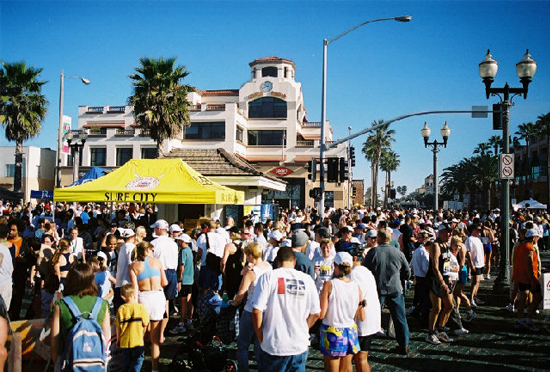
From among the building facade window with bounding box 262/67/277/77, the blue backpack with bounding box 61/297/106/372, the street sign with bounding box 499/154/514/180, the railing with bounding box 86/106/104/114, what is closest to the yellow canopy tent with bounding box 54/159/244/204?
the street sign with bounding box 499/154/514/180

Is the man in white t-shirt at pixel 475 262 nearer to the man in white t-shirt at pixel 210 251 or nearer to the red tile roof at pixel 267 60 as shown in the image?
the man in white t-shirt at pixel 210 251

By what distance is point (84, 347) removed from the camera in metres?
3.98

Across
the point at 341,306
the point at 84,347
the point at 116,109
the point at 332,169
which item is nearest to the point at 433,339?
the point at 341,306

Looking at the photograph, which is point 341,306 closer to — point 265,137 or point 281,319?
point 281,319

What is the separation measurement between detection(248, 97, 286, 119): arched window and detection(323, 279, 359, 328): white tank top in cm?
4380

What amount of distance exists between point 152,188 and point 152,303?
794 cm

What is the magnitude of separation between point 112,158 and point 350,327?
144 ft

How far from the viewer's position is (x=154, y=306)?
234 inches

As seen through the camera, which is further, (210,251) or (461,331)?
(210,251)

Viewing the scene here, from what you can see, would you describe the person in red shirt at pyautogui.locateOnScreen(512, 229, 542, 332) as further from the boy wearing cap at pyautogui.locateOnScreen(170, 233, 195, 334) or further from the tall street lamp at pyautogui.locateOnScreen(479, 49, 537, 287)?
the boy wearing cap at pyautogui.locateOnScreen(170, 233, 195, 334)

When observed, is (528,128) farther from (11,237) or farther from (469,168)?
(11,237)

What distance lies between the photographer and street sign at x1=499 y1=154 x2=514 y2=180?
11.9 meters

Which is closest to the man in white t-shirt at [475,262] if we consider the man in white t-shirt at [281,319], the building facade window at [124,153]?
the man in white t-shirt at [281,319]

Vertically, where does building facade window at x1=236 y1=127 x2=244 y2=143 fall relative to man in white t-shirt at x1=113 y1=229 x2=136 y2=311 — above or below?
above
